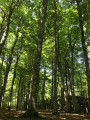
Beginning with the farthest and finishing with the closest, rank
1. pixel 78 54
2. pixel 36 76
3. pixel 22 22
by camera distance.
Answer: pixel 78 54 < pixel 22 22 < pixel 36 76

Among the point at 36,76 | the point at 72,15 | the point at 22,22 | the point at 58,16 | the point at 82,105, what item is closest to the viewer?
the point at 36,76

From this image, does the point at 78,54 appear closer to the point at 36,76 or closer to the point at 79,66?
the point at 79,66

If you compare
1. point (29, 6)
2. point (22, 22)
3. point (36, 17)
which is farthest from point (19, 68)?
point (29, 6)

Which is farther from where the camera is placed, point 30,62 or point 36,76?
point 30,62

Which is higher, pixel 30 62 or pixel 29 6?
pixel 29 6

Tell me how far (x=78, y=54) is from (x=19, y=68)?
1273 centimetres

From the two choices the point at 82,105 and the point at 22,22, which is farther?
the point at 82,105

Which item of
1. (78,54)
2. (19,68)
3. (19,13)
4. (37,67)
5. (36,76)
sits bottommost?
(36,76)

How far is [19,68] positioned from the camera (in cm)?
1683

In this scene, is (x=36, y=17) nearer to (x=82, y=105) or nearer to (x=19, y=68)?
(x=19, y=68)

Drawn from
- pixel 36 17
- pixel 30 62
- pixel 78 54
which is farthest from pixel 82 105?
pixel 36 17

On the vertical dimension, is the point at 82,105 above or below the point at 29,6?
below

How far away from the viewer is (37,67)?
7.43 meters

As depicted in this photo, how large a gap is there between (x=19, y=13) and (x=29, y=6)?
2130 millimetres
